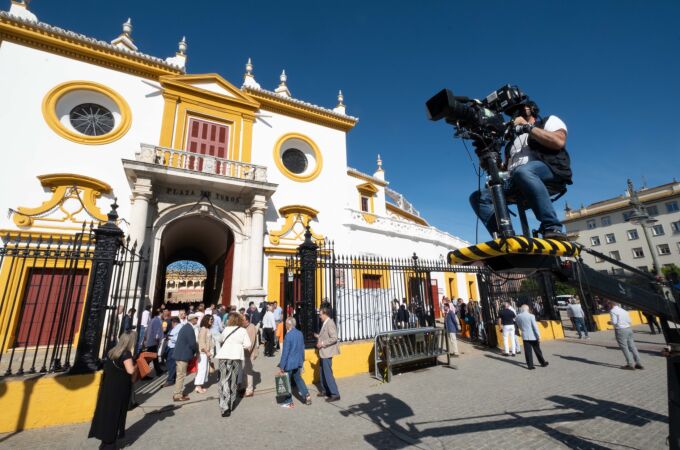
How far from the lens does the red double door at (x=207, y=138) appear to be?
13531mm

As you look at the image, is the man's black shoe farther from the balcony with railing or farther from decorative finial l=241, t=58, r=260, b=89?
decorative finial l=241, t=58, r=260, b=89

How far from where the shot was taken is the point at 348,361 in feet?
25.3

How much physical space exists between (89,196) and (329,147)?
1101 centimetres

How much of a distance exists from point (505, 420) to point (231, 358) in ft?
15.4

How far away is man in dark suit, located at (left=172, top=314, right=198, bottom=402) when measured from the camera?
5.91 m

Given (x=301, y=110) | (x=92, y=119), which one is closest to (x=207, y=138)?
(x=92, y=119)

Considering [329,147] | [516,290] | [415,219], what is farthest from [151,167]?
[415,219]

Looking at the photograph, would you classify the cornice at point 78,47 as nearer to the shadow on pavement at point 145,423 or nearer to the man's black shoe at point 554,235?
the shadow on pavement at point 145,423

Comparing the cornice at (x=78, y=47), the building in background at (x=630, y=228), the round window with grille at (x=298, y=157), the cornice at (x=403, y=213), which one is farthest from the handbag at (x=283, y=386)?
the building in background at (x=630, y=228)

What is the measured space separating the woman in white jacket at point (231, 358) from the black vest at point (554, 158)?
5623mm

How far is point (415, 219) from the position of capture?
2852 cm

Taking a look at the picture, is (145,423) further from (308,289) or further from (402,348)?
(402,348)

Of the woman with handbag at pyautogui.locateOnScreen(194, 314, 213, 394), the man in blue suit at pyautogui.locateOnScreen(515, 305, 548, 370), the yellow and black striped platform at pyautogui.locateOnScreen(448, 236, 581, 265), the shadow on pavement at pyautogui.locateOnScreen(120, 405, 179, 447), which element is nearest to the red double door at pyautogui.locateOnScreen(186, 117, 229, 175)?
the woman with handbag at pyautogui.locateOnScreen(194, 314, 213, 394)

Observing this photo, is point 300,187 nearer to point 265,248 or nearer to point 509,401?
point 265,248
